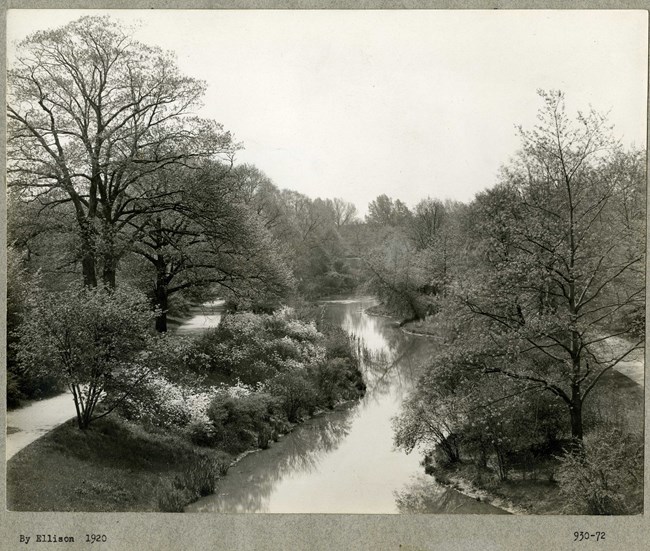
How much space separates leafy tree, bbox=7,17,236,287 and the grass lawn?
2985 mm

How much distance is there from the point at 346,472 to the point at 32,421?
581cm

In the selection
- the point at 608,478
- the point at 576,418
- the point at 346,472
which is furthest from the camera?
the point at 346,472

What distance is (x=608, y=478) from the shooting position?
798 cm

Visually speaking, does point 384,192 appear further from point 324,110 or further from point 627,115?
point 627,115

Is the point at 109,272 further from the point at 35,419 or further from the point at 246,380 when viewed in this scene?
the point at 246,380

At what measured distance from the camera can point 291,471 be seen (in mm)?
10156

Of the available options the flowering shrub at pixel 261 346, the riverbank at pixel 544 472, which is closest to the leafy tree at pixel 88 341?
the flowering shrub at pixel 261 346

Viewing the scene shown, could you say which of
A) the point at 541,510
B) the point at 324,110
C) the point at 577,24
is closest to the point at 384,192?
the point at 324,110

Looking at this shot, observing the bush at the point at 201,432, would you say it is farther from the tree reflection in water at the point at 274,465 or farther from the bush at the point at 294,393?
the bush at the point at 294,393

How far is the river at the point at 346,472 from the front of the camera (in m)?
8.62

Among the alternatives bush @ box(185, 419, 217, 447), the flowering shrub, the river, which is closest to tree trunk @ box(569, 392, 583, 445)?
the river

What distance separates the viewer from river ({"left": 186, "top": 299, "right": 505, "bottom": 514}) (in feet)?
28.3

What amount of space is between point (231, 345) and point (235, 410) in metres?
2.25

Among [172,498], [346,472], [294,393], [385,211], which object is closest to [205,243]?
[294,393]
